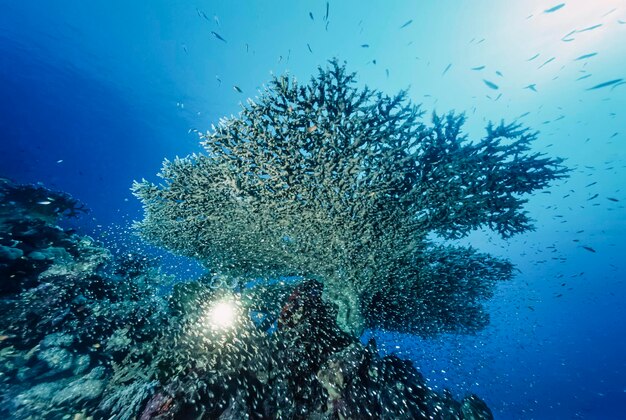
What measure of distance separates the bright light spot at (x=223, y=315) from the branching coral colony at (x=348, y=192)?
174 cm

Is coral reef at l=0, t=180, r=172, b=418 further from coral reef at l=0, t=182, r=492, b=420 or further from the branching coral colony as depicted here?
the branching coral colony

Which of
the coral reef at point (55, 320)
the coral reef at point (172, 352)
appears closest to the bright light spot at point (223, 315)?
the coral reef at point (172, 352)

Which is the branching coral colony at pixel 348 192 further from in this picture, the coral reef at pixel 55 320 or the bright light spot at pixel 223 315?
the coral reef at pixel 55 320

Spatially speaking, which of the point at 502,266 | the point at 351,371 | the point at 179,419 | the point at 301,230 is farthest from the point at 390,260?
the point at 179,419

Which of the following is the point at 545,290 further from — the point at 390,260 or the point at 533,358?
the point at 390,260

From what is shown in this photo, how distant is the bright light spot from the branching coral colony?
5.70 ft

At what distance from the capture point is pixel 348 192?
5.91m

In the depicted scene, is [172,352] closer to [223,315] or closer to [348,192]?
[223,315]

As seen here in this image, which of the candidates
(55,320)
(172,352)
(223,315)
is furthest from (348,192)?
(55,320)

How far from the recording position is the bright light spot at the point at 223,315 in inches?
254

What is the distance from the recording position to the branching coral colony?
544 centimetres

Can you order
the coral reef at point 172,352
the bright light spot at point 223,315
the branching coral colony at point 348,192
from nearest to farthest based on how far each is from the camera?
the coral reef at point 172,352 < the branching coral colony at point 348,192 < the bright light spot at point 223,315

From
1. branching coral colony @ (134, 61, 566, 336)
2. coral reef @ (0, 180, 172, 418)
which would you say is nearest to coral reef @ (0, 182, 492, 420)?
coral reef @ (0, 180, 172, 418)

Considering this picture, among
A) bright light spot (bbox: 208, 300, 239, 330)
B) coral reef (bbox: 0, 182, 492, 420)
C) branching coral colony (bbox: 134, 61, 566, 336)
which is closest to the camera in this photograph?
coral reef (bbox: 0, 182, 492, 420)
